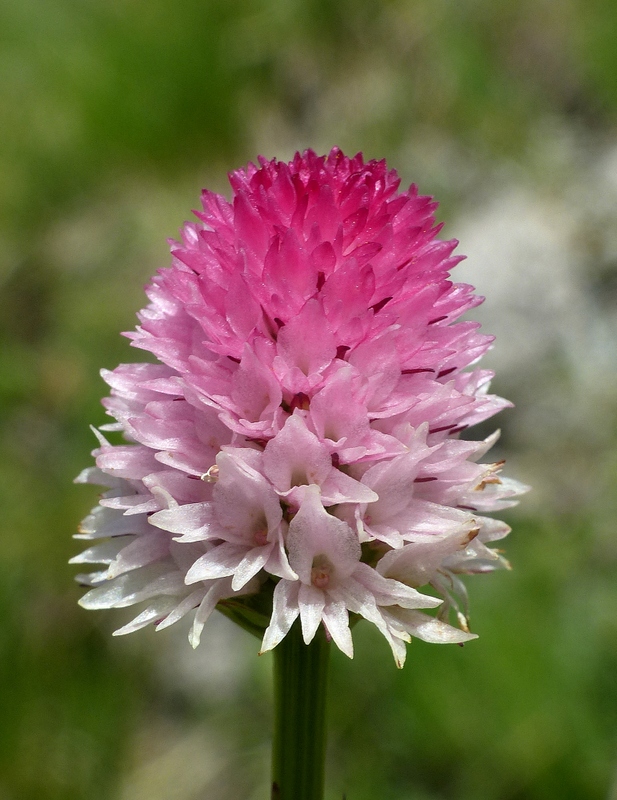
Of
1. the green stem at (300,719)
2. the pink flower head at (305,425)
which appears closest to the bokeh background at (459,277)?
the green stem at (300,719)

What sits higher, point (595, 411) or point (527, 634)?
point (595, 411)

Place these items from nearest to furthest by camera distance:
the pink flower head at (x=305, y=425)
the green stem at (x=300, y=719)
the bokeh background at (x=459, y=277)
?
the pink flower head at (x=305, y=425) → the green stem at (x=300, y=719) → the bokeh background at (x=459, y=277)

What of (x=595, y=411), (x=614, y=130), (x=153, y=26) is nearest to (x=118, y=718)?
(x=595, y=411)

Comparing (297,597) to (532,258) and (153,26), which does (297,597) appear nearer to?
(532,258)

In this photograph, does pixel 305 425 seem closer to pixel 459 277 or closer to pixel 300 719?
pixel 300 719

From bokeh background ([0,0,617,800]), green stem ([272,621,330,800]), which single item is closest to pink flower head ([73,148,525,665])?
green stem ([272,621,330,800])

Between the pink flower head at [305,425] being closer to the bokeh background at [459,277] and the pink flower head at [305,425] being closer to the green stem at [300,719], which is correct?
the green stem at [300,719]

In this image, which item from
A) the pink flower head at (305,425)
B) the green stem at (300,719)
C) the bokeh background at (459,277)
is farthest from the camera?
the bokeh background at (459,277)

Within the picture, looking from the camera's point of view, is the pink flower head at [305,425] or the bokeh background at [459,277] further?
the bokeh background at [459,277]
